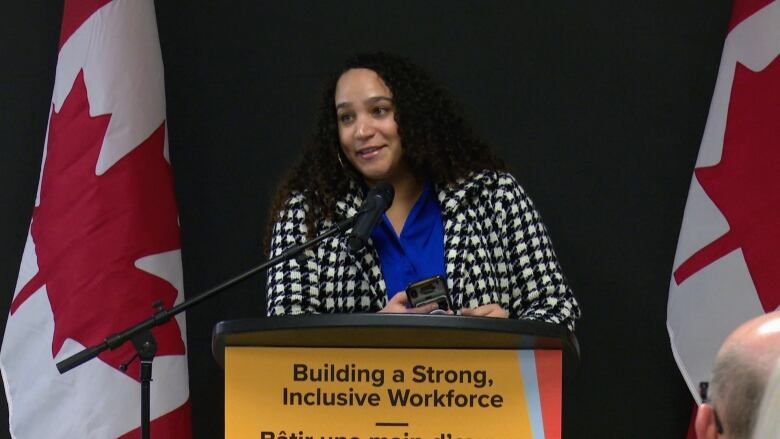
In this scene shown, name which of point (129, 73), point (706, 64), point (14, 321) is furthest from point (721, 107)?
point (14, 321)

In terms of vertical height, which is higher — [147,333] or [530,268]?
[530,268]

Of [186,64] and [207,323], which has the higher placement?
[186,64]

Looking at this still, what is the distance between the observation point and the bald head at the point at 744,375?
3.05ft

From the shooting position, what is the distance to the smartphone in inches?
77.7

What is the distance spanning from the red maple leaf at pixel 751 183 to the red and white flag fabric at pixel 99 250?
54.7 inches

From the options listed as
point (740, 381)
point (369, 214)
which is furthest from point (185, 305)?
point (740, 381)

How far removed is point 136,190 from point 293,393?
1.38 m

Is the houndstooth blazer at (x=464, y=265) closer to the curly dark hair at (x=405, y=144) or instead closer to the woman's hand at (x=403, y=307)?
the curly dark hair at (x=405, y=144)

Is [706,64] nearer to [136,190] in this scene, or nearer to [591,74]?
[591,74]

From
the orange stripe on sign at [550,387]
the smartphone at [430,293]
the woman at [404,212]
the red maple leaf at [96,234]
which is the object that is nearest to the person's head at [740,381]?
the orange stripe on sign at [550,387]

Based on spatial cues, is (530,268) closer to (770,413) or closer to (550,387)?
(550,387)

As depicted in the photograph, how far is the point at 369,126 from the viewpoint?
2.55 meters

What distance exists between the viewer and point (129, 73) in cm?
313

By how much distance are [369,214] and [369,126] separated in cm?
56
